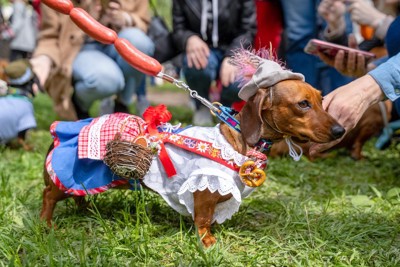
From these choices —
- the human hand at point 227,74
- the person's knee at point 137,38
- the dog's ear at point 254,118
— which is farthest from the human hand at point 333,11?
the dog's ear at point 254,118

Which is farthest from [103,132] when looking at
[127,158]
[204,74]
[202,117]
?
[202,117]

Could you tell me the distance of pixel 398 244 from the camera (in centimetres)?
189

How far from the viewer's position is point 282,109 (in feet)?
5.83

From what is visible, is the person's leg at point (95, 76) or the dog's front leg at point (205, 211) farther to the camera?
the person's leg at point (95, 76)

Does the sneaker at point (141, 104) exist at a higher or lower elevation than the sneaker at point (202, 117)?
lower

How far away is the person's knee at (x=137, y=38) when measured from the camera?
135 inches

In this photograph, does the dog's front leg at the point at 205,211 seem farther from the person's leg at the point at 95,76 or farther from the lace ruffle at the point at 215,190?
the person's leg at the point at 95,76

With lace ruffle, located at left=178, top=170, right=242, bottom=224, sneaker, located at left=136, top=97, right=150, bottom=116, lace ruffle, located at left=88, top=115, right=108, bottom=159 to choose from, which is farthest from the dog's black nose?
sneaker, located at left=136, top=97, right=150, bottom=116

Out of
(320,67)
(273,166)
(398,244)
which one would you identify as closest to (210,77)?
(320,67)

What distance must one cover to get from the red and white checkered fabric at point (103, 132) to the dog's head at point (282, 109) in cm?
40

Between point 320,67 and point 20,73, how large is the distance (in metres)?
2.25

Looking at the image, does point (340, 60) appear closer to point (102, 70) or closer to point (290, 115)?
point (290, 115)

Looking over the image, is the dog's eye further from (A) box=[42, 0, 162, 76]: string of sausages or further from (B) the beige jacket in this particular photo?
(B) the beige jacket

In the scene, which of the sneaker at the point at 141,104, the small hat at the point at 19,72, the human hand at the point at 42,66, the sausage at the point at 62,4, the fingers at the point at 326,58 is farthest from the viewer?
the sneaker at the point at 141,104
